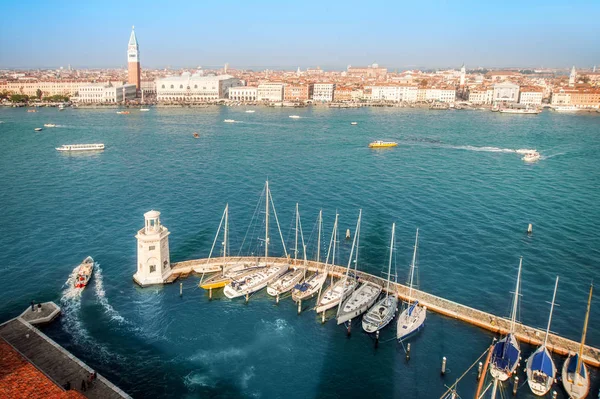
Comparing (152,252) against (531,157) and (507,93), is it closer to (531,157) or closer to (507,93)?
(531,157)

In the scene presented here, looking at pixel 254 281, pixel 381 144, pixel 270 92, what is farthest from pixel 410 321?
pixel 270 92

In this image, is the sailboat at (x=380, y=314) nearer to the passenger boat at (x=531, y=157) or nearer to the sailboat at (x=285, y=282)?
the sailboat at (x=285, y=282)

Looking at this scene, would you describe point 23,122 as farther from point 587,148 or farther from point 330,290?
point 587,148

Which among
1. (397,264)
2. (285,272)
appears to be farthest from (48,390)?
(397,264)

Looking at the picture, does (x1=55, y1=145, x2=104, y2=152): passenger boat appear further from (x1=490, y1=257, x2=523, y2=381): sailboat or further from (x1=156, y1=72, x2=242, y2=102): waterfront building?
(x1=156, y1=72, x2=242, y2=102): waterfront building

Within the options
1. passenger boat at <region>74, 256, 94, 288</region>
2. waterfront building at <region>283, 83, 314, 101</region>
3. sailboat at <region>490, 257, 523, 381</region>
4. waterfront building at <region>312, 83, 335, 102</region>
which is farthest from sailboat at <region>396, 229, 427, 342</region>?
waterfront building at <region>312, 83, 335, 102</region>

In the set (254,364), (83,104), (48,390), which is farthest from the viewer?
(83,104)
